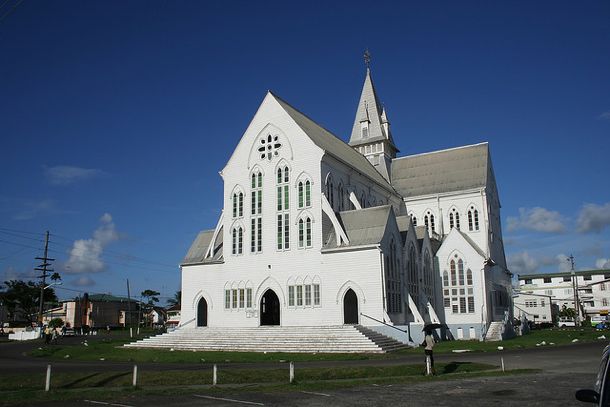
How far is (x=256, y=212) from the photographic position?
46.2 m

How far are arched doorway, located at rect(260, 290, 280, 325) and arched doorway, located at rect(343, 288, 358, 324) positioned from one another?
7381 mm

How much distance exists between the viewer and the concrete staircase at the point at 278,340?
34.4 meters

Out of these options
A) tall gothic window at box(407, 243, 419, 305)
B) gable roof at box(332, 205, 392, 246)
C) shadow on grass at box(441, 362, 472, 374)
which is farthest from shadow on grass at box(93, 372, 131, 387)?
tall gothic window at box(407, 243, 419, 305)

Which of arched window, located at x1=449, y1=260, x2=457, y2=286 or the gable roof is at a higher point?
the gable roof

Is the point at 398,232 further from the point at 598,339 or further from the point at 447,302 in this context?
the point at 598,339

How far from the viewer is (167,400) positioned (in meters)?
15.7

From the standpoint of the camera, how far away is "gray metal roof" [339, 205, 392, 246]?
40.2 meters

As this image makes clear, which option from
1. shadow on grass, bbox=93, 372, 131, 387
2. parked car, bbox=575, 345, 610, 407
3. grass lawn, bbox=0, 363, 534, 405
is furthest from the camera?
shadow on grass, bbox=93, 372, 131, 387

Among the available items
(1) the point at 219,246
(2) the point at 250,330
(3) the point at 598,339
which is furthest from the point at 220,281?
(3) the point at 598,339

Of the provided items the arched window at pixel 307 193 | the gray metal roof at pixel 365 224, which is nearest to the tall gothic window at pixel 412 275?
the gray metal roof at pixel 365 224

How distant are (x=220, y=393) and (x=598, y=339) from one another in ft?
127

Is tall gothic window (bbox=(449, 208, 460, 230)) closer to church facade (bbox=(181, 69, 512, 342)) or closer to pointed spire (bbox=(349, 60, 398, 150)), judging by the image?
church facade (bbox=(181, 69, 512, 342))

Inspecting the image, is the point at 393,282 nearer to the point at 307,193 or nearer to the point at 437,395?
→ the point at 307,193

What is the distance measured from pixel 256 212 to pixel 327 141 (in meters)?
10.7
